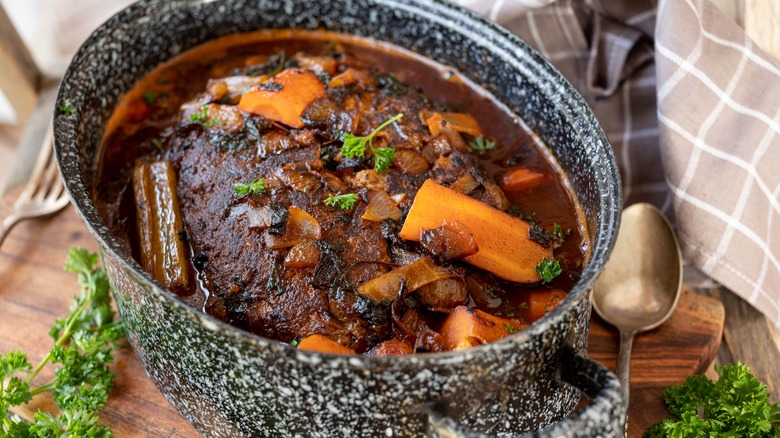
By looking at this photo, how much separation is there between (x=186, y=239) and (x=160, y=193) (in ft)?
0.74

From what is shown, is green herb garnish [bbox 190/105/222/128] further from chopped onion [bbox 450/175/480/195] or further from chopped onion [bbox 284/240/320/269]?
chopped onion [bbox 450/175/480/195]

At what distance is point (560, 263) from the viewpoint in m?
2.79

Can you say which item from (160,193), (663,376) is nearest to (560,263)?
(663,376)

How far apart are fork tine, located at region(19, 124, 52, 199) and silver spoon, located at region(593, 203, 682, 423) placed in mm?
2567

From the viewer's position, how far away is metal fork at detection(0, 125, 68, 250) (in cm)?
359

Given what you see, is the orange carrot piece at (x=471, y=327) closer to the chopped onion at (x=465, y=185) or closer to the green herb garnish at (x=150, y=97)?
the chopped onion at (x=465, y=185)

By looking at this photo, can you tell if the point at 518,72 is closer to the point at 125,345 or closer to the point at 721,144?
the point at 721,144

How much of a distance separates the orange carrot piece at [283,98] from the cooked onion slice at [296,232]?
487 millimetres

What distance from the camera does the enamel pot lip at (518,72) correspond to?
2064mm

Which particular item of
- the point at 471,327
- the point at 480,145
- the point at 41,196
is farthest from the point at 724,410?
the point at 41,196

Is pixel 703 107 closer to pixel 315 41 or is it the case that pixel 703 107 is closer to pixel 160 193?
pixel 315 41

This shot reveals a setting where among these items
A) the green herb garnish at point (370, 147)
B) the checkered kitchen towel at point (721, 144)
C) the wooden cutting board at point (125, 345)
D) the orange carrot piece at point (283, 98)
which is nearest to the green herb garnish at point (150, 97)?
the orange carrot piece at point (283, 98)

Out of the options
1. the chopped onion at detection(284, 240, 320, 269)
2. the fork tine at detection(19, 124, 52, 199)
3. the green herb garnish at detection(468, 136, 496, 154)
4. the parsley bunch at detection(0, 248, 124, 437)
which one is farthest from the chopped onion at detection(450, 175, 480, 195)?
the fork tine at detection(19, 124, 52, 199)

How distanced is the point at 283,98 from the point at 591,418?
1683 mm
